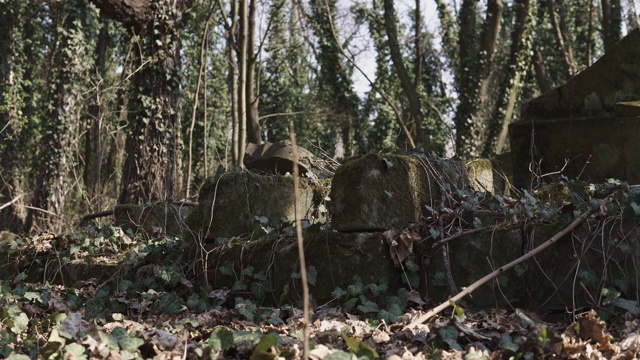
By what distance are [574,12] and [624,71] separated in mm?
20015

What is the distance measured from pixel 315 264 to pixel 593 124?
343 cm

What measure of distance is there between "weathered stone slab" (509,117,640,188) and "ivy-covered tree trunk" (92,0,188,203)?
4.95 meters

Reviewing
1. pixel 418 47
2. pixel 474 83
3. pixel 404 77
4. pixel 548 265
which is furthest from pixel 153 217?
pixel 418 47

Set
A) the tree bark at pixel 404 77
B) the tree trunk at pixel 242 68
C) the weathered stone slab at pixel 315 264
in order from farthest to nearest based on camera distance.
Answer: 1. the tree bark at pixel 404 77
2. the tree trunk at pixel 242 68
3. the weathered stone slab at pixel 315 264

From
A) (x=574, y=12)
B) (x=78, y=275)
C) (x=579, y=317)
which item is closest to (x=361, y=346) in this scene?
(x=579, y=317)

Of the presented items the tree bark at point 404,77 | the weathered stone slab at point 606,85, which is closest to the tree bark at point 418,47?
the tree bark at point 404,77

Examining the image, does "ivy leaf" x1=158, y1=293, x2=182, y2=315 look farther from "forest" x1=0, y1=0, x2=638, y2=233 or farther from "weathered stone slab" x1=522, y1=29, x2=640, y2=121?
"weathered stone slab" x1=522, y1=29, x2=640, y2=121

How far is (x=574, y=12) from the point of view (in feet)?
84.5

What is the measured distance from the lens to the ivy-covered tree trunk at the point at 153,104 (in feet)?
34.3

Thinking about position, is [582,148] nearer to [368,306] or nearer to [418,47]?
[368,306]

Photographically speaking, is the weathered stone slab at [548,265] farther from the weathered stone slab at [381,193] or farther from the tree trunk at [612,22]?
the tree trunk at [612,22]

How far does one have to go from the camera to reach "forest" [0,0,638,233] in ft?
34.9

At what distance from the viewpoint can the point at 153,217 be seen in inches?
313

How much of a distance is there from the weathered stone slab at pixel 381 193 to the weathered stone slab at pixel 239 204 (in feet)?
3.32
